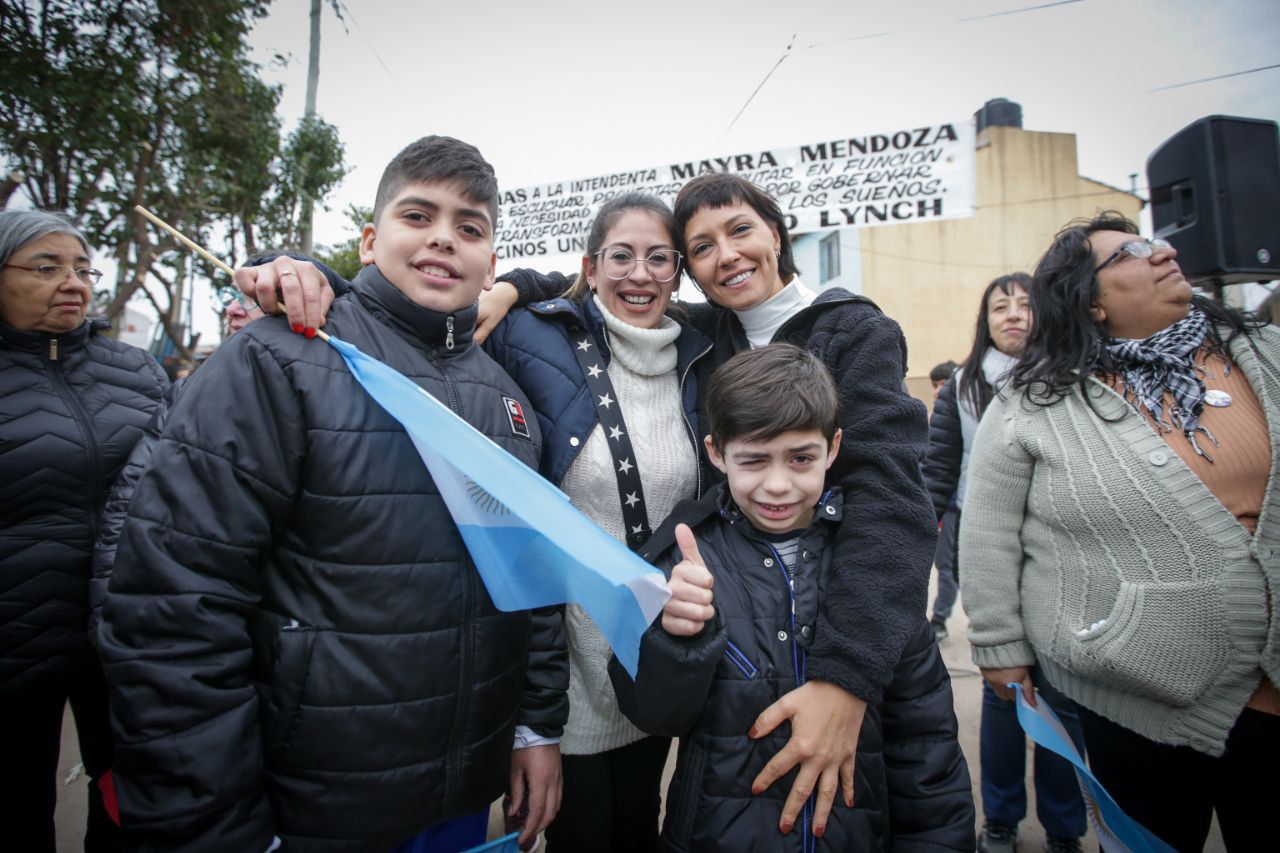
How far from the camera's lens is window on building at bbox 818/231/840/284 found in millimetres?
17750

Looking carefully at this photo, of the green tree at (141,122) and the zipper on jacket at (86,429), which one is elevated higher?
the green tree at (141,122)

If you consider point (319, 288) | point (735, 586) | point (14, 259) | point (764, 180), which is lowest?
point (735, 586)

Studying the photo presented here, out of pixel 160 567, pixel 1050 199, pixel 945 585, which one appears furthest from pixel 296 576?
pixel 1050 199

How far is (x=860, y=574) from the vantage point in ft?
4.92

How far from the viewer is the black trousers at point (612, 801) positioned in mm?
1829

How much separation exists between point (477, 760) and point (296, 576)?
0.59 meters

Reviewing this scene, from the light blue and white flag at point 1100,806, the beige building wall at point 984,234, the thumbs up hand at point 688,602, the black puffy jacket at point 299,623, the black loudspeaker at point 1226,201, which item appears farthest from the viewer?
the beige building wall at point 984,234

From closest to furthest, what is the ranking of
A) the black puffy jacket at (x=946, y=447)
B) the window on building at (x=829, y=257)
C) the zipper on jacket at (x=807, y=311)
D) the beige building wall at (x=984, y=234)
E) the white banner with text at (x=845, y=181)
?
the zipper on jacket at (x=807, y=311) < the black puffy jacket at (x=946, y=447) < the white banner with text at (x=845, y=181) < the beige building wall at (x=984, y=234) < the window on building at (x=829, y=257)

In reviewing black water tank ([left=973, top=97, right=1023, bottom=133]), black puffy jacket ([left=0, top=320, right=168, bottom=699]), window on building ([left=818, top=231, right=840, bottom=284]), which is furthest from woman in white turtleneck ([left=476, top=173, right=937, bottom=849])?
black water tank ([left=973, top=97, right=1023, bottom=133])

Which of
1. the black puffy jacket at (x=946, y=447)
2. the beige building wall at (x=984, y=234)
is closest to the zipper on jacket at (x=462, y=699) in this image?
the black puffy jacket at (x=946, y=447)

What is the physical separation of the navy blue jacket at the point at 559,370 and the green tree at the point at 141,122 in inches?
310

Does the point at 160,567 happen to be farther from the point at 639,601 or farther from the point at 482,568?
the point at 639,601

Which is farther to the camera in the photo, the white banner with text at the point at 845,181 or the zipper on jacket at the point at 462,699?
the white banner with text at the point at 845,181

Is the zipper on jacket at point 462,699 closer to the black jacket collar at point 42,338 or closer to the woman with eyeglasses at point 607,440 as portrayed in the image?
the woman with eyeglasses at point 607,440
